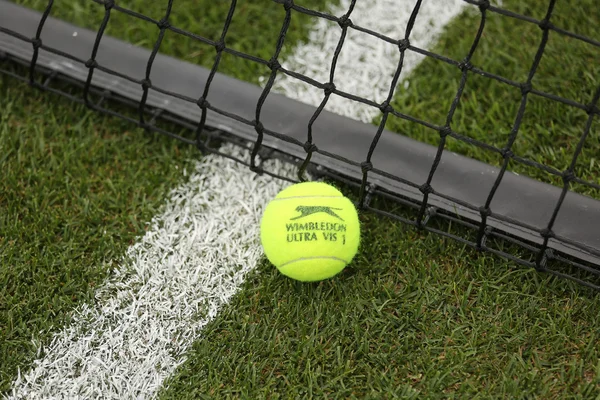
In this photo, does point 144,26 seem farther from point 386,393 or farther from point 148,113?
point 386,393

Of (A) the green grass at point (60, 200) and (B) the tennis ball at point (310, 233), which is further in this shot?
(A) the green grass at point (60, 200)

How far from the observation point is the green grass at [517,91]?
6.28ft

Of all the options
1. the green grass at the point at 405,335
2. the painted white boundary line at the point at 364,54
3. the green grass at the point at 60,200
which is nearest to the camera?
the green grass at the point at 405,335

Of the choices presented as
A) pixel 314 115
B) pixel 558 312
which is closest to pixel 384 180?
pixel 314 115

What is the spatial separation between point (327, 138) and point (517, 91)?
2.31 ft

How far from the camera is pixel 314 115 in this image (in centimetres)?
177

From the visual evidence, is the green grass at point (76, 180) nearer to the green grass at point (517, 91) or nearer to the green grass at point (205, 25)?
the green grass at point (205, 25)

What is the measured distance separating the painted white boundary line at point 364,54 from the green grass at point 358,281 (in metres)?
0.11

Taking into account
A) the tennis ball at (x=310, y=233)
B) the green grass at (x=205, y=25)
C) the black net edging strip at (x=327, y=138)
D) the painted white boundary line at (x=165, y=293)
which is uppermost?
the green grass at (x=205, y=25)

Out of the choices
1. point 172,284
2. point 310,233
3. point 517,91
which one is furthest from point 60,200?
point 517,91

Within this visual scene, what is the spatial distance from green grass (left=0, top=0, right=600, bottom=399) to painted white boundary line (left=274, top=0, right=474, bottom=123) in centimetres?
11

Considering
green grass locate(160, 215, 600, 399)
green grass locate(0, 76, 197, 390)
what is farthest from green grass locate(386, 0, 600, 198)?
green grass locate(0, 76, 197, 390)

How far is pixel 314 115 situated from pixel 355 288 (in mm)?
511

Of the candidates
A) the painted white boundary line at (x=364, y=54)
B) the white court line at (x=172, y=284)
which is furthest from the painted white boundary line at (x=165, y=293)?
the painted white boundary line at (x=364, y=54)
